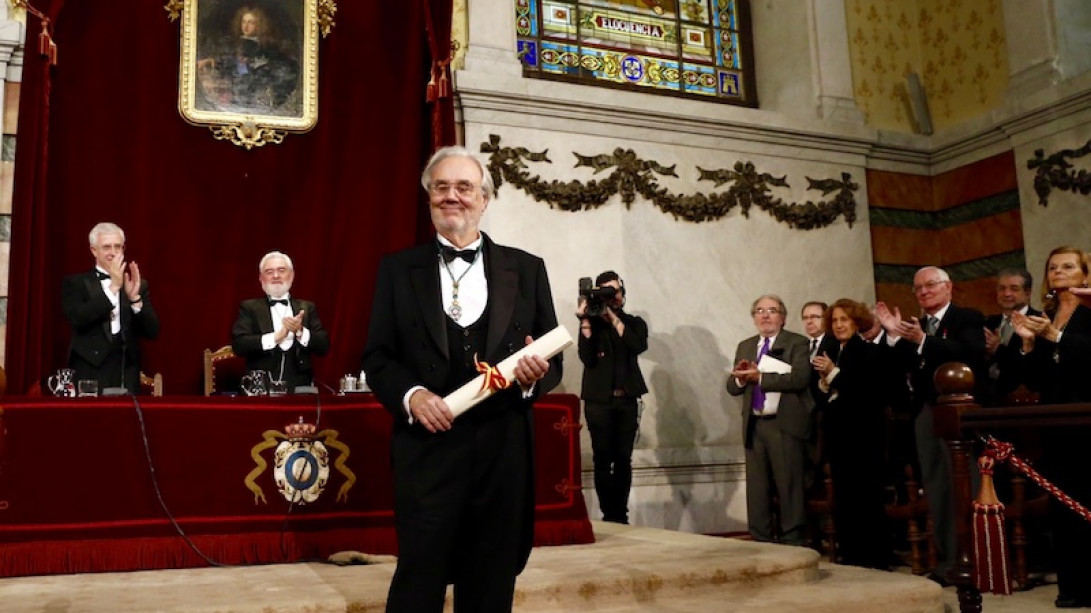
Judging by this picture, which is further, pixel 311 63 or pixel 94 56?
pixel 311 63

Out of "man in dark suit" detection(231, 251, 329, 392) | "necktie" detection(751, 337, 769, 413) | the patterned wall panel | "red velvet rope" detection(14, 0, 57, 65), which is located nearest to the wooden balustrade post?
"necktie" detection(751, 337, 769, 413)

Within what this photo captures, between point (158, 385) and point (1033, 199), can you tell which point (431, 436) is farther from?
point (1033, 199)

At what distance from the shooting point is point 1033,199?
7.55 metres

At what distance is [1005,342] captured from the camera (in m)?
5.47

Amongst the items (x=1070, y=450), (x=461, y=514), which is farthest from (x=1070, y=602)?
(x=461, y=514)

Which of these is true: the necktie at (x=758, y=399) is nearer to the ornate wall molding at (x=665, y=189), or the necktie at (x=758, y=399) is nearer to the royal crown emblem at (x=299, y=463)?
the ornate wall molding at (x=665, y=189)

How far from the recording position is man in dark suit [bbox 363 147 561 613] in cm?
229

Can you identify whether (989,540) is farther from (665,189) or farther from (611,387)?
(665,189)

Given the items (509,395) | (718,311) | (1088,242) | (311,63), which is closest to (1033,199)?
(1088,242)

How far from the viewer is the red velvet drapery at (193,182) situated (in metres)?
5.76

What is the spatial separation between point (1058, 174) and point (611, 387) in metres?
3.91

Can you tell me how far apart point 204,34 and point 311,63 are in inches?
26.9

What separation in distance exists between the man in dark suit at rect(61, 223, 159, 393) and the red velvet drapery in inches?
39.2

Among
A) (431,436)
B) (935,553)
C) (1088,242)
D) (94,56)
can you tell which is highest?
Result: (94,56)
